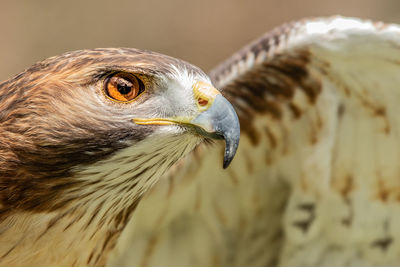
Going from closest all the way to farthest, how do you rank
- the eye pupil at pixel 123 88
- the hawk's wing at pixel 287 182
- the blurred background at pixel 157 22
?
the eye pupil at pixel 123 88
the hawk's wing at pixel 287 182
the blurred background at pixel 157 22

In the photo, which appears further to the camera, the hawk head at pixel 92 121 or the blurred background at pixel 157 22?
the blurred background at pixel 157 22

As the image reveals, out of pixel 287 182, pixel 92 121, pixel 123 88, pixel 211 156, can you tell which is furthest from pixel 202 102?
pixel 287 182

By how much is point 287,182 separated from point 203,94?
5.27 ft

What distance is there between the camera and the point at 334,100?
358 centimetres

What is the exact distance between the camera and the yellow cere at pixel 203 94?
7.47ft

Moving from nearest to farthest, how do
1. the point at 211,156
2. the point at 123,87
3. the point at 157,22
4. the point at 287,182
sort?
the point at 123,87 < the point at 211,156 < the point at 287,182 < the point at 157,22

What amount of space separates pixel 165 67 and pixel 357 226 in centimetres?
185

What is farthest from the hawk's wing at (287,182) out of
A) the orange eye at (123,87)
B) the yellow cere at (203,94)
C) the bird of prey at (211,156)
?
the orange eye at (123,87)

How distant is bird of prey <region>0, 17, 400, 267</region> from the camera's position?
2266 mm

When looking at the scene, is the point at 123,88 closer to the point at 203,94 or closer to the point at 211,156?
the point at 203,94

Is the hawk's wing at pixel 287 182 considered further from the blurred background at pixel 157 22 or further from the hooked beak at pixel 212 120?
the blurred background at pixel 157 22

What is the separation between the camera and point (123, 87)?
224 centimetres

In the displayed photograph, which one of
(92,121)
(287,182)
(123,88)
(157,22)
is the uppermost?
(157,22)

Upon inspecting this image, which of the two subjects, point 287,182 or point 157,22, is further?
point 157,22
